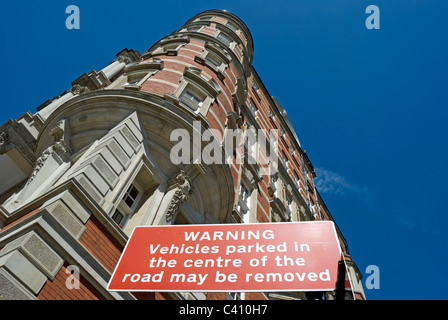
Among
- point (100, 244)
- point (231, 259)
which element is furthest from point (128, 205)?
point (231, 259)

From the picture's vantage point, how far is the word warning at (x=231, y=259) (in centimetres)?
309

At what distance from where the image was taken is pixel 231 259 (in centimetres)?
336

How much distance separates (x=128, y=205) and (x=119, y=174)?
1.01m

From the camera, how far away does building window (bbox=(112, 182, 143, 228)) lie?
825cm

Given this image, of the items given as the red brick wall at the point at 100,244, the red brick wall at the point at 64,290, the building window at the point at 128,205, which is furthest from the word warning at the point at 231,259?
the building window at the point at 128,205

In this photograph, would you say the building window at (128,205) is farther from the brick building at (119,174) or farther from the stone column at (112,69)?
the stone column at (112,69)

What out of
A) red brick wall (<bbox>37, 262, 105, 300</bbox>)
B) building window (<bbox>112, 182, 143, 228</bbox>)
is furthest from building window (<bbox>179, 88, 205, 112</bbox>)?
red brick wall (<bbox>37, 262, 105, 300</bbox>)

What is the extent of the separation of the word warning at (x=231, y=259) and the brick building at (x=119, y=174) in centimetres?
35

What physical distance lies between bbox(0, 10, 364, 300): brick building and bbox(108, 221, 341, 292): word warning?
35cm

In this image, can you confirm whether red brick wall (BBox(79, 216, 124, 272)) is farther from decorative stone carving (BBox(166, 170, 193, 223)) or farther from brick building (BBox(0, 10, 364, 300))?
decorative stone carving (BBox(166, 170, 193, 223))

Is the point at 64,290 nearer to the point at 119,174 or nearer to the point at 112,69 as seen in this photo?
the point at 119,174
